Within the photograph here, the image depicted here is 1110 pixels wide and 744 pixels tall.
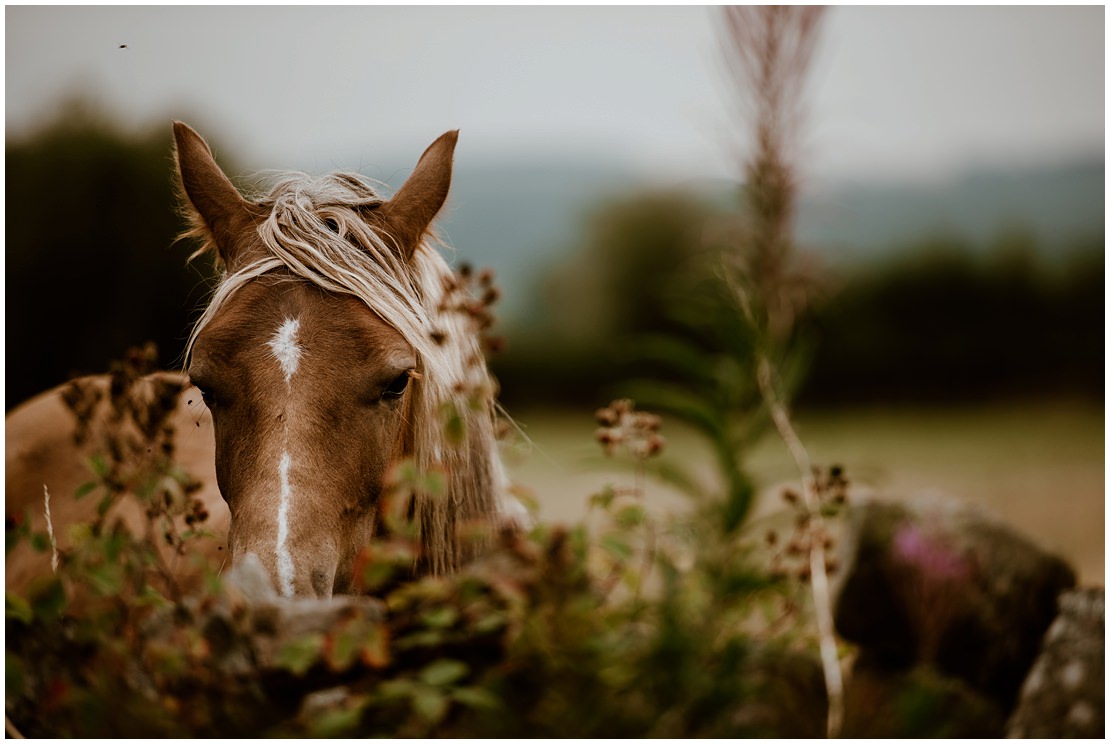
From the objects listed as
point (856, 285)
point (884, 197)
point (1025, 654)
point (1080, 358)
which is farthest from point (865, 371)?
point (1025, 654)

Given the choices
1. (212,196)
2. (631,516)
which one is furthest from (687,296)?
(212,196)

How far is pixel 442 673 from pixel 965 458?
527 centimetres

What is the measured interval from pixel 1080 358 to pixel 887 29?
142 cm

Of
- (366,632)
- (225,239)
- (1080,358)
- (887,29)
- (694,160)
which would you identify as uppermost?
(887,29)

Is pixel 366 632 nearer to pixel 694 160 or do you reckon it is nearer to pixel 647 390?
pixel 647 390

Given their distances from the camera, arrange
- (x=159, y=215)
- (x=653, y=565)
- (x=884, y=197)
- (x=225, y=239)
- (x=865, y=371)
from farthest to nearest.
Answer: (x=865, y=371), (x=884, y=197), (x=159, y=215), (x=225, y=239), (x=653, y=565)

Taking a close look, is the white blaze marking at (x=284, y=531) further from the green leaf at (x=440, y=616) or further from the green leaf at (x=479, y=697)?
the green leaf at (x=479, y=697)

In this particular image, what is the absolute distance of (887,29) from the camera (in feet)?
8.73

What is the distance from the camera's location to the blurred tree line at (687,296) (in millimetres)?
2879

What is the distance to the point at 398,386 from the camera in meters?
2.16

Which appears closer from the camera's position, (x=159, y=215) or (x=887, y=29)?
(x=887, y=29)

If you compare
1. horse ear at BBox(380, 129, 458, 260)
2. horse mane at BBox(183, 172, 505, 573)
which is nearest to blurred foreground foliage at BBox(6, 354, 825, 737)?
horse mane at BBox(183, 172, 505, 573)

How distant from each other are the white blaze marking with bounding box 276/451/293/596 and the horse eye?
1.11 ft

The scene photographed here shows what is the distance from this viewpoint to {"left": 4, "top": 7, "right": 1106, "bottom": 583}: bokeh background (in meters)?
2.58
